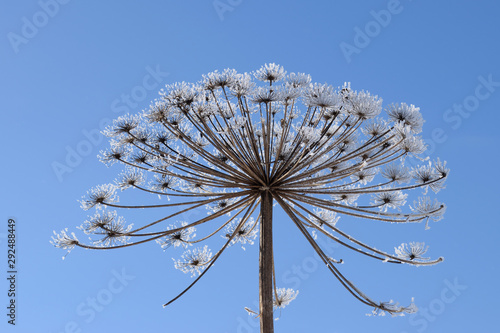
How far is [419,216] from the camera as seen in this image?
11.9m

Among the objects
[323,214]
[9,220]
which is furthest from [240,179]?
[9,220]

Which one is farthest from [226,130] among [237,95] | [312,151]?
[312,151]

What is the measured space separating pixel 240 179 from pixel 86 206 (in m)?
3.49

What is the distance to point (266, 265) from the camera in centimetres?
1184

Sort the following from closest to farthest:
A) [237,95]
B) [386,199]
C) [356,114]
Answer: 1. [356,114]
2. [237,95]
3. [386,199]

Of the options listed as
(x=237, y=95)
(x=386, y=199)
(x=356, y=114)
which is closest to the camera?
(x=356, y=114)

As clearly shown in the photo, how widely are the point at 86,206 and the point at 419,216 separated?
7026 millimetres

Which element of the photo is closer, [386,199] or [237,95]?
[237,95]

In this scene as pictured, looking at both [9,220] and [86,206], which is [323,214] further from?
[9,220]

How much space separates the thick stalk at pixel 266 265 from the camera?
1151 centimetres

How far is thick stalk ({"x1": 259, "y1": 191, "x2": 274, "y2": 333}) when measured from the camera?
1151 cm

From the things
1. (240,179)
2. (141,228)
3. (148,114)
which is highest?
(148,114)

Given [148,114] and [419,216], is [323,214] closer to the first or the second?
[419,216]

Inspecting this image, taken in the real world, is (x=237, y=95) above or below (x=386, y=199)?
above
